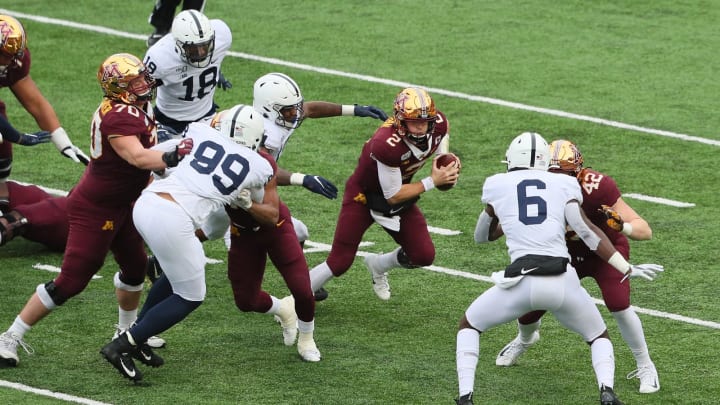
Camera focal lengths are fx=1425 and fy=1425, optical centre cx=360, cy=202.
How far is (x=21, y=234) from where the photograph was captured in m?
10.2

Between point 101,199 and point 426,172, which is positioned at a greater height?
point 101,199

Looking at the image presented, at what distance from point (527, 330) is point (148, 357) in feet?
7.24

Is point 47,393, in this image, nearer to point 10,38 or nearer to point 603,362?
point 10,38

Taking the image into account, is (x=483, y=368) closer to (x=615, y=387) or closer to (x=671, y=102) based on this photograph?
(x=615, y=387)

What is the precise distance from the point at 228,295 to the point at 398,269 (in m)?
1.34

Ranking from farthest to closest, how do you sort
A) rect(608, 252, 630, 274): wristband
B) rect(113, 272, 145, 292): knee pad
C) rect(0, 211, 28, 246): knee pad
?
rect(0, 211, 28, 246): knee pad, rect(113, 272, 145, 292): knee pad, rect(608, 252, 630, 274): wristband

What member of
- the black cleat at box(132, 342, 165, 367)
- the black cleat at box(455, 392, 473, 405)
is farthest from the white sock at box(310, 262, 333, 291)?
the black cleat at box(455, 392, 473, 405)

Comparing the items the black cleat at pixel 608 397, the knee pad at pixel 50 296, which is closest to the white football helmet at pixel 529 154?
the black cleat at pixel 608 397

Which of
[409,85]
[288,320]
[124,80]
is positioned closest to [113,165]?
[124,80]

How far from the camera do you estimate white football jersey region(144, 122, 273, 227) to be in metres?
7.78

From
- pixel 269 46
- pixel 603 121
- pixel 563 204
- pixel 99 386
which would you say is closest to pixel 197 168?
pixel 99 386

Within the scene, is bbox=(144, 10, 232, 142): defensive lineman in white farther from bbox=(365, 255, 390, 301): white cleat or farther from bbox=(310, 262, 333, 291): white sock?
bbox=(365, 255, 390, 301): white cleat

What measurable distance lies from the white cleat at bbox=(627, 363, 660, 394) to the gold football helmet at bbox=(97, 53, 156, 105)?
3244 mm

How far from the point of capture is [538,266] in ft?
24.5
